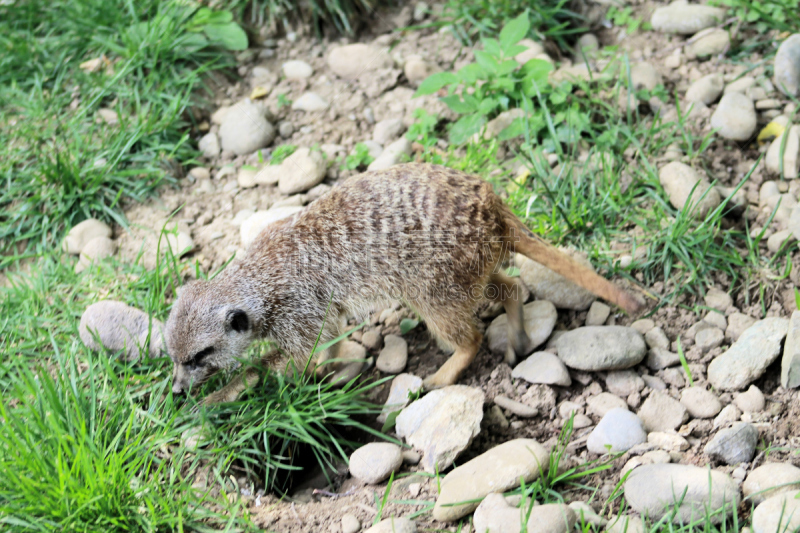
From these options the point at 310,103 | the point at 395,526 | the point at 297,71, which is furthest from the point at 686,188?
the point at 297,71

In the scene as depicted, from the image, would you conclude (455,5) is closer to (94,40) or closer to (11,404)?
(94,40)

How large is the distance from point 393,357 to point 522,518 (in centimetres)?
110

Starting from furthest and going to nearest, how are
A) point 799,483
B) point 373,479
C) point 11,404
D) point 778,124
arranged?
point 778,124, point 11,404, point 373,479, point 799,483

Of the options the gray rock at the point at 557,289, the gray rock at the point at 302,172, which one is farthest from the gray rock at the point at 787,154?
the gray rock at the point at 302,172

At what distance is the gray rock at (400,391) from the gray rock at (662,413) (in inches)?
34.9

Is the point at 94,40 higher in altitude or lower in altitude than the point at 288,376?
higher

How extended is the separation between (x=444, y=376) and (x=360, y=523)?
779mm

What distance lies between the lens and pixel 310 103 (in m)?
3.97

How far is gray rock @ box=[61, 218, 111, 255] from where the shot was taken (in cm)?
330

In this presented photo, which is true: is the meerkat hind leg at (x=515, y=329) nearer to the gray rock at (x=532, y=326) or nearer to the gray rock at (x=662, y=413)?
the gray rock at (x=532, y=326)

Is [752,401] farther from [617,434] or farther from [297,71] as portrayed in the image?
[297,71]

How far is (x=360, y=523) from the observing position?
7.01 ft

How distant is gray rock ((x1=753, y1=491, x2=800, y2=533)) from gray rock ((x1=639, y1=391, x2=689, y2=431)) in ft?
1.68

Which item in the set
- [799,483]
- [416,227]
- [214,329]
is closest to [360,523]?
[214,329]
